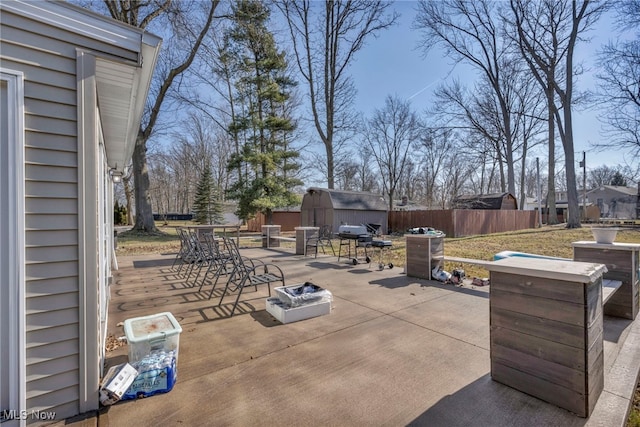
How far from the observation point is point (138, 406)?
2.04m

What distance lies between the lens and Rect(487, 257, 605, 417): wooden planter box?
1874mm

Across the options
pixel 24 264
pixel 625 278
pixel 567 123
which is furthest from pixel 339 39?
pixel 24 264

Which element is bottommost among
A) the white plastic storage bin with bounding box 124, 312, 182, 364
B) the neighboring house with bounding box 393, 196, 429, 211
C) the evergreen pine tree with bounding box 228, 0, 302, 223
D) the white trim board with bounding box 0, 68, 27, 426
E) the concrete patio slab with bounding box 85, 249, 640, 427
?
the concrete patio slab with bounding box 85, 249, 640, 427

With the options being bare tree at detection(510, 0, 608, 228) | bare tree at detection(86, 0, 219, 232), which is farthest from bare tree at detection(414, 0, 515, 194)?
bare tree at detection(86, 0, 219, 232)

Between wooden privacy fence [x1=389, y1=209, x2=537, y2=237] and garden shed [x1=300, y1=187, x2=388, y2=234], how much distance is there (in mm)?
1297

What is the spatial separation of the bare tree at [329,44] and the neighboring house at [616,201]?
30.6 metres

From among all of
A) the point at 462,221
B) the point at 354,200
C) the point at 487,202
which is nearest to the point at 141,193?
the point at 354,200

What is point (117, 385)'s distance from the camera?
2037 millimetres

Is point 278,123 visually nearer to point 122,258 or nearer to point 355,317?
point 122,258

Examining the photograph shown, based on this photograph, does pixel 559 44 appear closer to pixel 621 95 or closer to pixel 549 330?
pixel 621 95

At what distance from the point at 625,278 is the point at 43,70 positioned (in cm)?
593

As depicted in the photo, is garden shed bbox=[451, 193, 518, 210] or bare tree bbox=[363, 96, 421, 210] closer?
garden shed bbox=[451, 193, 518, 210]

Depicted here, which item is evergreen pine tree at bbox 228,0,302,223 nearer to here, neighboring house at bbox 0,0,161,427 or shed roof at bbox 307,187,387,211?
shed roof at bbox 307,187,387,211

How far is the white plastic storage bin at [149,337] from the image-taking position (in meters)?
2.32
